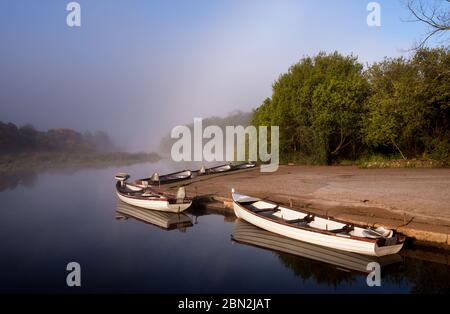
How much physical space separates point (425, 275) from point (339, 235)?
3264mm

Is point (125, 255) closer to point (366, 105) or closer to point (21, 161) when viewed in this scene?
point (366, 105)

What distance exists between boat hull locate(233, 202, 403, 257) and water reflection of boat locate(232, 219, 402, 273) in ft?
0.78

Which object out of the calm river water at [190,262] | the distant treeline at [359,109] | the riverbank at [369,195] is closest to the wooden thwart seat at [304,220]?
the calm river water at [190,262]

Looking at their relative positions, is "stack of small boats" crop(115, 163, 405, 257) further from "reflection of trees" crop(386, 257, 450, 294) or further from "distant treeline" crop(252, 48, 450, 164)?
"distant treeline" crop(252, 48, 450, 164)

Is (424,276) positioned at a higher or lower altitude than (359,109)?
lower

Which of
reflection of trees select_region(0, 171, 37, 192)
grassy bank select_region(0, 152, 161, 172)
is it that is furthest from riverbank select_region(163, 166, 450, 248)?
Result: grassy bank select_region(0, 152, 161, 172)

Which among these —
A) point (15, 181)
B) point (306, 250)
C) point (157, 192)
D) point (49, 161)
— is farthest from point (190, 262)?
point (49, 161)

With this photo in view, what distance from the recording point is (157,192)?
25875 millimetres

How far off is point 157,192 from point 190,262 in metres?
11.2

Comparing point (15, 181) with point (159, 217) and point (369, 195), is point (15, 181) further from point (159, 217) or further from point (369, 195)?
point (369, 195)

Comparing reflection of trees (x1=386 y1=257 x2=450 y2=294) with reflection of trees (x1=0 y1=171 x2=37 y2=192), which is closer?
reflection of trees (x1=386 y1=257 x2=450 y2=294)

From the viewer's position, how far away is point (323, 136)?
38812mm

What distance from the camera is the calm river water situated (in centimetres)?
1259

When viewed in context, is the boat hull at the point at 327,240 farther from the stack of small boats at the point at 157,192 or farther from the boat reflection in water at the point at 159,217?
the stack of small boats at the point at 157,192
